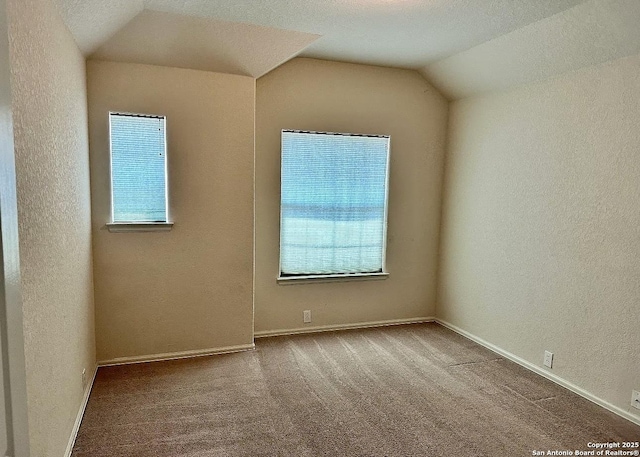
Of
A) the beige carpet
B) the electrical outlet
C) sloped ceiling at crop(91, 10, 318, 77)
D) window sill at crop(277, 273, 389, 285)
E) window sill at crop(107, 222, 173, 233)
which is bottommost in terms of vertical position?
the beige carpet

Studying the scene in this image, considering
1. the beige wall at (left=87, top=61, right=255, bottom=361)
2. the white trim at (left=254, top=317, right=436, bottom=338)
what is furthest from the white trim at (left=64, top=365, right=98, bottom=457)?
the white trim at (left=254, top=317, right=436, bottom=338)

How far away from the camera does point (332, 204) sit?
12.2ft

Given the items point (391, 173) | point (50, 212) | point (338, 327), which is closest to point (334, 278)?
point (338, 327)

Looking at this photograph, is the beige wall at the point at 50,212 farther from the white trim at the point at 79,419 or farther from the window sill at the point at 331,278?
the window sill at the point at 331,278

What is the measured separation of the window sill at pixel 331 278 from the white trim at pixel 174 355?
2.18 ft

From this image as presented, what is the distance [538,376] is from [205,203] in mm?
2976

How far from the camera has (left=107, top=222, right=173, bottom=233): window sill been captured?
111 inches

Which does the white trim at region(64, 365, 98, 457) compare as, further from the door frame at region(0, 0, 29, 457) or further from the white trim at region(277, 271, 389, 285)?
the white trim at region(277, 271, 389, 285)

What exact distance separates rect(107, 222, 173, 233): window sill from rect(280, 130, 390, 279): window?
1.06 metres

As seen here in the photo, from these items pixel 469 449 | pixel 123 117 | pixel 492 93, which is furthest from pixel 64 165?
pixel 492 93

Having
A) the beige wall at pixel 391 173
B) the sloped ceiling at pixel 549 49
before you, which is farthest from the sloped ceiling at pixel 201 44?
the sloped ceiling at pixel 549 49

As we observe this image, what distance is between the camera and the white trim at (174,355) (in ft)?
9.78

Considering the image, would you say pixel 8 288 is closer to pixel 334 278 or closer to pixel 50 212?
pixel 50 212

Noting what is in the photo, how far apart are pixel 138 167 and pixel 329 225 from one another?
1780 mm
